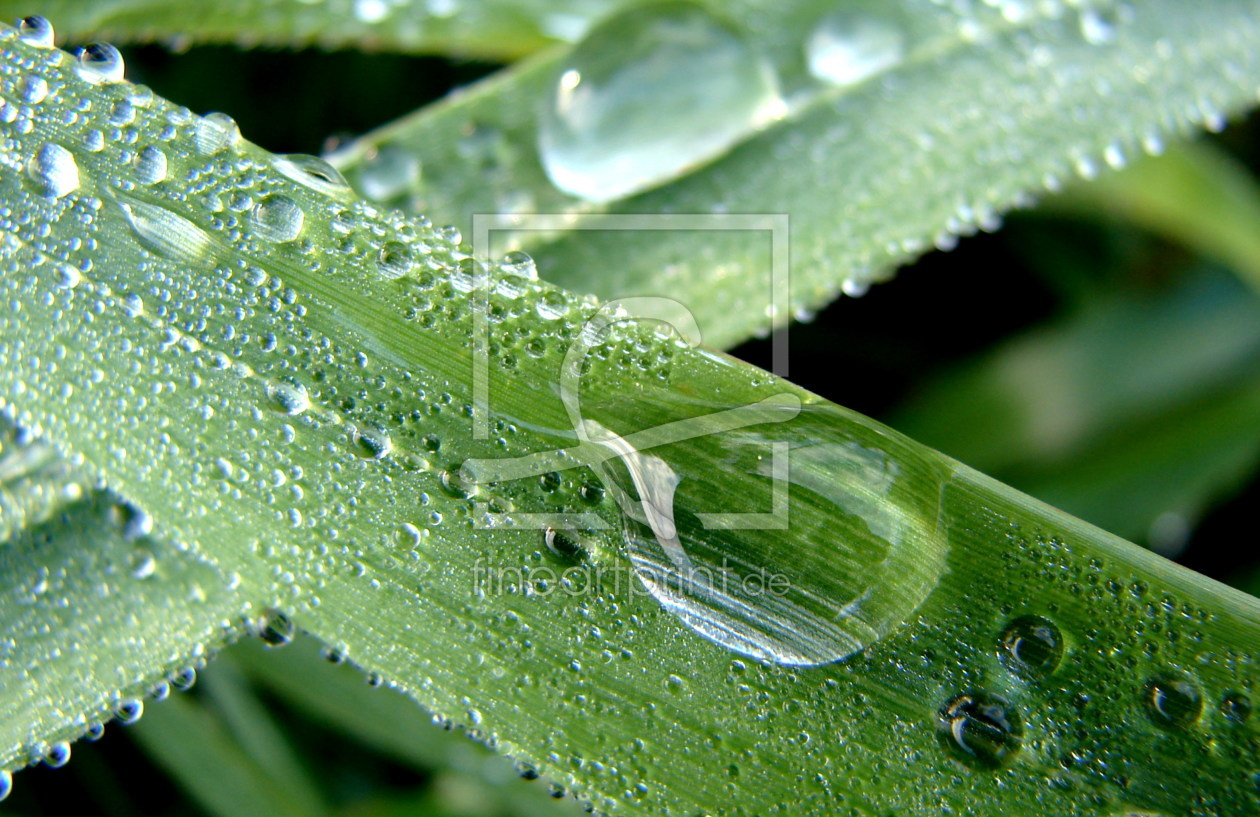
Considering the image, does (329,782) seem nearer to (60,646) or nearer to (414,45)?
(60,646)

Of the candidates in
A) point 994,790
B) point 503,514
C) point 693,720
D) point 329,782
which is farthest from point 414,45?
point 329,782

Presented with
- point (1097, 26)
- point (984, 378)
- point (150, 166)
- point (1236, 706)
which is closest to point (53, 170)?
point (150, 166)

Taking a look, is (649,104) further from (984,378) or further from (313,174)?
(984,378)

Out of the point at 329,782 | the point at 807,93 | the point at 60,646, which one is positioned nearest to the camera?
the point at 60,646

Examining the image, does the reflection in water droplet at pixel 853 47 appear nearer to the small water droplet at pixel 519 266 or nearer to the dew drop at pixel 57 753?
the small water droplet at pixel 519 266

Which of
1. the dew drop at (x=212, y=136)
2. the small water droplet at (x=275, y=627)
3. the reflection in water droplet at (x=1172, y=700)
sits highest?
the dew drop at (x=212, y=136)

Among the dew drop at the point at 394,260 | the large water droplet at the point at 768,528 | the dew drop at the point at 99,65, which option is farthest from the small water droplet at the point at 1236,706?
the dew drop at the point at 99,65
